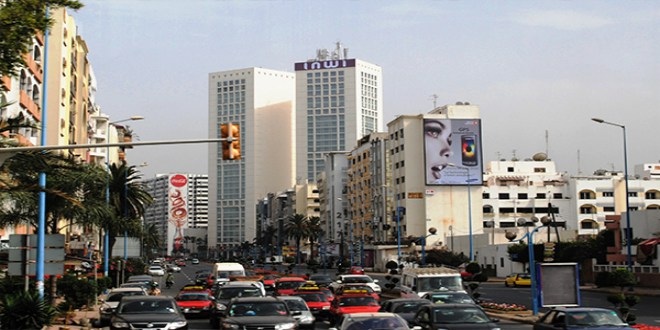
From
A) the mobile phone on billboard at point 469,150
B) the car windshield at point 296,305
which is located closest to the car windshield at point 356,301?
the car windshield at point 296,305

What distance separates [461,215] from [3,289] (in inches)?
4075

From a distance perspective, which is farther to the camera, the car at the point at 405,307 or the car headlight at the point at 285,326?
the car at the point at 405,307

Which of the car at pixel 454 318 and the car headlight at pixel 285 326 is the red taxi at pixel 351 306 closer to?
the car headlight at pixel 285 326

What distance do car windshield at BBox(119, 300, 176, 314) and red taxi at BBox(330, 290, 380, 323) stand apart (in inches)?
266

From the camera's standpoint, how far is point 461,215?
129 m

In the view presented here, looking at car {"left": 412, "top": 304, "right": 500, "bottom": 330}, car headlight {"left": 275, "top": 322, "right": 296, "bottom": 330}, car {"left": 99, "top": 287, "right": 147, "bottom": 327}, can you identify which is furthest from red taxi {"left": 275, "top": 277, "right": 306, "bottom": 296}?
car {"left": 412, "top": 304, "right": 500, "bottom": 330}

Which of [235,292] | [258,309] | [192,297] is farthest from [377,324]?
[192,297]

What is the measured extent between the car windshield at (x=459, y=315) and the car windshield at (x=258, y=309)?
16.2 feet

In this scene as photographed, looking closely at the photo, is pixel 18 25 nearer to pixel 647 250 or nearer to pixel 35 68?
pixel 35 68

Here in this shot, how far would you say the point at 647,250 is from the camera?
197ft

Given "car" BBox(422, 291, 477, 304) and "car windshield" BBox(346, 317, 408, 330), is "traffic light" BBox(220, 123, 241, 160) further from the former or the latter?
"car" BBox(422, 291, 477, 304)

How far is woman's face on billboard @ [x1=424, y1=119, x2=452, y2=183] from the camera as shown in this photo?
125562 millimetres

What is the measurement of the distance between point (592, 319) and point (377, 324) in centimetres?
501

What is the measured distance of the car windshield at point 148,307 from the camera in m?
22.8
